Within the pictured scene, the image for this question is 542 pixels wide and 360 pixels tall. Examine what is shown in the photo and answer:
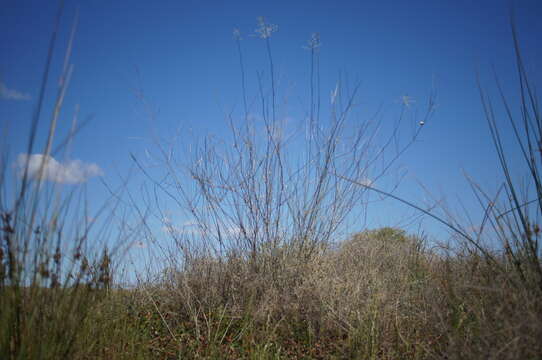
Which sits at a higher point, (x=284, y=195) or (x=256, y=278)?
(x=284, y=195)

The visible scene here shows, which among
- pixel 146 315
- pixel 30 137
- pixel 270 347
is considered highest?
pixel 30 137

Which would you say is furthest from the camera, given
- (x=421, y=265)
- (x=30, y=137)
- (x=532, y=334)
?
(x=421, y=265)

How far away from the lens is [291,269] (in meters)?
3.42

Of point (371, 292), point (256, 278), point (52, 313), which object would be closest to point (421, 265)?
point (371, 292)

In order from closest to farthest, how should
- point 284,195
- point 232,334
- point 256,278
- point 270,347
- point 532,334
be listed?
point 532,334, point 270,347, point 232,334, point 256,278, point 284,195

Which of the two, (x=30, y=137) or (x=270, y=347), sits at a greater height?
(x=30, y=137)

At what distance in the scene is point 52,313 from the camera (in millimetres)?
1886

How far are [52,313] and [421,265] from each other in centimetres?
468

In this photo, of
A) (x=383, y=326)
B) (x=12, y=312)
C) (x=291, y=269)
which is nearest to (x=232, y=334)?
(x=291, y=269)

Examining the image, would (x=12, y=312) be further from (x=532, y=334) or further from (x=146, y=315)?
(x=532, y=334)

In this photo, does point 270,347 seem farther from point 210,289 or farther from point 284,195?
point 284,195

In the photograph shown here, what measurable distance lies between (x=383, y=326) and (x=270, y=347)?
0.87m

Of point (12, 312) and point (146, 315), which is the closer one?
point (12, 312)

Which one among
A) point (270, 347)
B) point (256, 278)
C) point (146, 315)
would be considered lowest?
point (270, 347)
